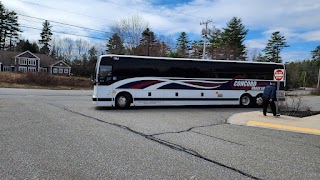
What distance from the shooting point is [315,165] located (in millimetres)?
5539

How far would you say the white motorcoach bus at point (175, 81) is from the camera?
14367 mm

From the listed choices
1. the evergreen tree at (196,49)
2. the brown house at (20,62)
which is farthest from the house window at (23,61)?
the evergreen tree at (196,49)

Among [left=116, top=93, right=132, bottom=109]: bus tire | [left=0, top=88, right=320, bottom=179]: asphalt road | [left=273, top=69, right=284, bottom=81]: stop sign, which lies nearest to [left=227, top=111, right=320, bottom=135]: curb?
[left=0, top=88, right=320, bottom=179]: asphalt road

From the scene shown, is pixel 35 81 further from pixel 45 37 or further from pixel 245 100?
pixel 45 37

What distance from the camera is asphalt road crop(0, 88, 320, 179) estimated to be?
15.6ft

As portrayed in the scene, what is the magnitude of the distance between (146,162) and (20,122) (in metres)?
6.19

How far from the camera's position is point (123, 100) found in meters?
14.8

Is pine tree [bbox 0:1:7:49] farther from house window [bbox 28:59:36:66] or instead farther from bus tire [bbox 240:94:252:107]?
bus tire [bbox 240:94:252:107]

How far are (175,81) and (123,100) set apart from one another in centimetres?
342

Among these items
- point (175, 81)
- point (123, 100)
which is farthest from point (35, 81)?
point (175, 81)

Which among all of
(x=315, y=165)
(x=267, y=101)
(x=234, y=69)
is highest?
(x=234, y=69)

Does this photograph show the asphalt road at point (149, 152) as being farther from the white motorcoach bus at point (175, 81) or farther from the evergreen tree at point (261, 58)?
the evergreen tree at point (261, 58)

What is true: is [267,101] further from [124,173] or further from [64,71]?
[64,71]

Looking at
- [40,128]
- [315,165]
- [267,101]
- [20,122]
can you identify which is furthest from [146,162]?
[267,101]
